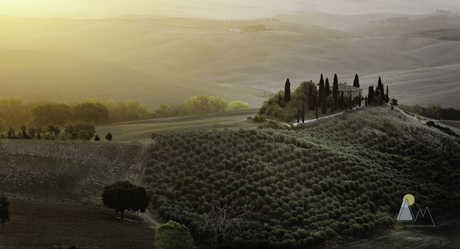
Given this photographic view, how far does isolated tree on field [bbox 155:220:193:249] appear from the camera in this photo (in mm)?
21250

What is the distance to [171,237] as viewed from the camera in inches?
837

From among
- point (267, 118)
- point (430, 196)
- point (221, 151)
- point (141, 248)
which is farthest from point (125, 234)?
point (267, 118)

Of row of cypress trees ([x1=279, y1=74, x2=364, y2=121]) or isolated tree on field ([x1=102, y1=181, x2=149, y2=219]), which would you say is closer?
isolated tree on field ([x1=102, y1=181, x2=149, y2=219])

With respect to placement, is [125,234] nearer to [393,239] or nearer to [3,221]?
[3,221]

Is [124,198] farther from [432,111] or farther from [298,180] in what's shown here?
[432,111]

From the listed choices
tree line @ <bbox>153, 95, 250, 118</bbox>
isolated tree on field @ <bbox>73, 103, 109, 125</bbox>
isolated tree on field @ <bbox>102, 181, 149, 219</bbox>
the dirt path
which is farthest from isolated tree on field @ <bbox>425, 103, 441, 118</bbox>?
isolated tree on field @ <bbox>102, 181, 149, 219</bbox>

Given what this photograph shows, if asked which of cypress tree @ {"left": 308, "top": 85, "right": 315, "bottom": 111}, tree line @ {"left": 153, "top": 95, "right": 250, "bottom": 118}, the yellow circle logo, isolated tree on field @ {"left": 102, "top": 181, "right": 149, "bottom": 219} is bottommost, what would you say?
the yellow circle logo

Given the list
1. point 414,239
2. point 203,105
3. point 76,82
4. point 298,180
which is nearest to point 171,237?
point 298,180

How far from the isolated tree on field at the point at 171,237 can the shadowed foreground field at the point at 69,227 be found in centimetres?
225

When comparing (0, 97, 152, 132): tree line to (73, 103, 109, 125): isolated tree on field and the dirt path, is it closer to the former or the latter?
(73, 103, 109, 125): isolated tree on field

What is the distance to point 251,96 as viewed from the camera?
→ 4771 inches

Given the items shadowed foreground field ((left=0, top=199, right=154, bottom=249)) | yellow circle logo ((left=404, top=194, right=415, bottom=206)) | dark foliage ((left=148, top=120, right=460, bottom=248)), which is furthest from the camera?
yellow circle logo ((left=404, top=194, right=415, bottom=206))

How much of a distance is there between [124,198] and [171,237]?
230 inches

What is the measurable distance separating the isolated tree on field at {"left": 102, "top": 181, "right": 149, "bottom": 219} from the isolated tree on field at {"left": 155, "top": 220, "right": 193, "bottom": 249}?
490 centimetres
